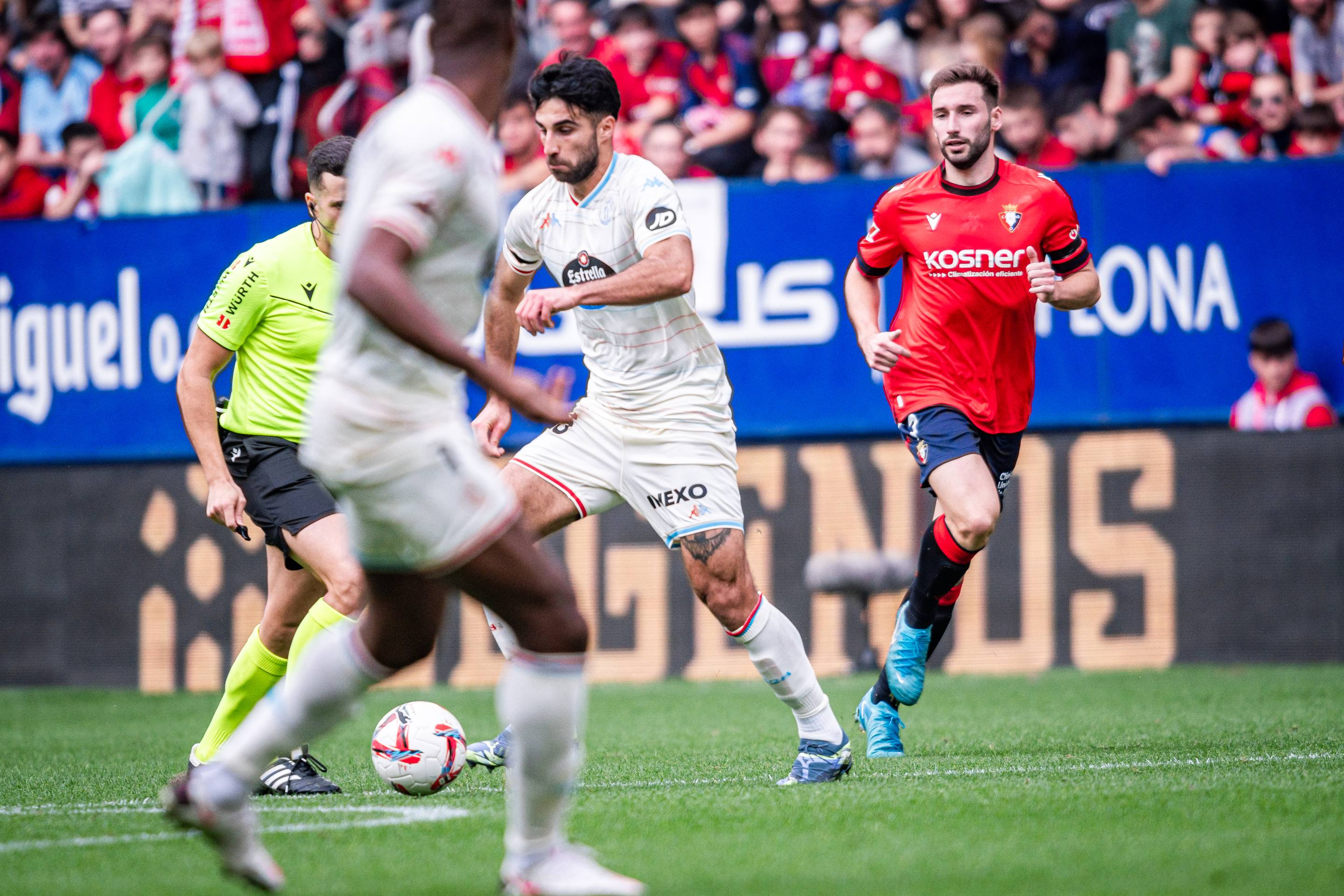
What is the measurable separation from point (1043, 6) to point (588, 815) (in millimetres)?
9562

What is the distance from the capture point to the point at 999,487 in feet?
23.9

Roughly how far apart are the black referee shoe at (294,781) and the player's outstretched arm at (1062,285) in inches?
130

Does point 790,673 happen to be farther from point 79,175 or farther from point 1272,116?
point 79,175

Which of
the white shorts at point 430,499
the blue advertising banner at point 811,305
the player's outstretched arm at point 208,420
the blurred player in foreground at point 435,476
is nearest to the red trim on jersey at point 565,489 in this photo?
the player's outstretched arm at point 208,420

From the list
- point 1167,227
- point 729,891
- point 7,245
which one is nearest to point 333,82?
point 7,245

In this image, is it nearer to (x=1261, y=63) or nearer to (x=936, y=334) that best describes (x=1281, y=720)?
(x=936, y=334)

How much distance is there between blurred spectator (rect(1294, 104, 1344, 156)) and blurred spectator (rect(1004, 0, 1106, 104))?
1796 mm

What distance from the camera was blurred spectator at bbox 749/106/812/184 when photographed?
12.6 m

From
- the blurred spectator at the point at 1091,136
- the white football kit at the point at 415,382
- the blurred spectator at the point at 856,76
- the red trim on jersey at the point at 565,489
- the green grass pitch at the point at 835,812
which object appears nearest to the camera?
the white football kit at the point at 415,382

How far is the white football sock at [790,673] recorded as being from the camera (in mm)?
6238

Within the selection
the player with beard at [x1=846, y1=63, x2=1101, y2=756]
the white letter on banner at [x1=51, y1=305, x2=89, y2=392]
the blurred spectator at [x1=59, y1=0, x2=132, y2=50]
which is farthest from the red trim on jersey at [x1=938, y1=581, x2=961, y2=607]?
the blurred spectator at [x1=59, y1=0, x2=132, y2=50]

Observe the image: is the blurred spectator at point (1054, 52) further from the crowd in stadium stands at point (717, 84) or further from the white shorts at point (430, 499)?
the white shorts at point (430, 499)

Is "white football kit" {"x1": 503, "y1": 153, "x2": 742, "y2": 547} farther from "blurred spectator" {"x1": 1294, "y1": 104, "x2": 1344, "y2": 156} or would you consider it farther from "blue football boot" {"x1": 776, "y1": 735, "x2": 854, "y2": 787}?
"blurred spectator" {"x1": 1294, "y1": 104, "x2": 1344, "y2": 156}

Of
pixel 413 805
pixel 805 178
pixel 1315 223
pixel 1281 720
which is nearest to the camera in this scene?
pixel 413 805
